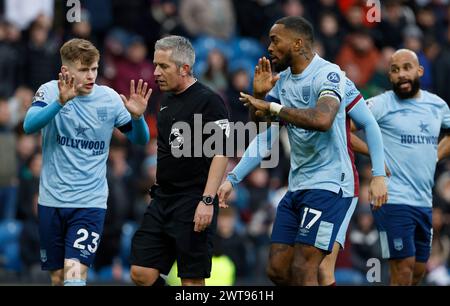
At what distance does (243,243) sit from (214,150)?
5.93m

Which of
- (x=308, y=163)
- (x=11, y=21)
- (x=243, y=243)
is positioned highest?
(x=11, y=21)

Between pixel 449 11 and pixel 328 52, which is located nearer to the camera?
pixel 328 52

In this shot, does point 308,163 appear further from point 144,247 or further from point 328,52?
point 328,52

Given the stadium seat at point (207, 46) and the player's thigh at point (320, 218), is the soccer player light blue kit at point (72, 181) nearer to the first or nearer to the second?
the player's thigh at point (320, 218)

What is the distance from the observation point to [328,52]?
65.2 feet

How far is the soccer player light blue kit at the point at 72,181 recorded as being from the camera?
10.3 m

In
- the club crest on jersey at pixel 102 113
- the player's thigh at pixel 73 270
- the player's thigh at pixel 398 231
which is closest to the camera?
the player's thigh at pixel 73 270

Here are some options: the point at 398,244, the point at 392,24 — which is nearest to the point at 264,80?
the point at 398,244

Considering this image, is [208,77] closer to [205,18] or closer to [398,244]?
[205,18]

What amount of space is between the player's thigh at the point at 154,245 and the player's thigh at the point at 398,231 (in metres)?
2.52

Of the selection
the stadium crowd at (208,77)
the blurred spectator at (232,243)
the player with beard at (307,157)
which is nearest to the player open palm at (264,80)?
the player with beard at (307,157)
